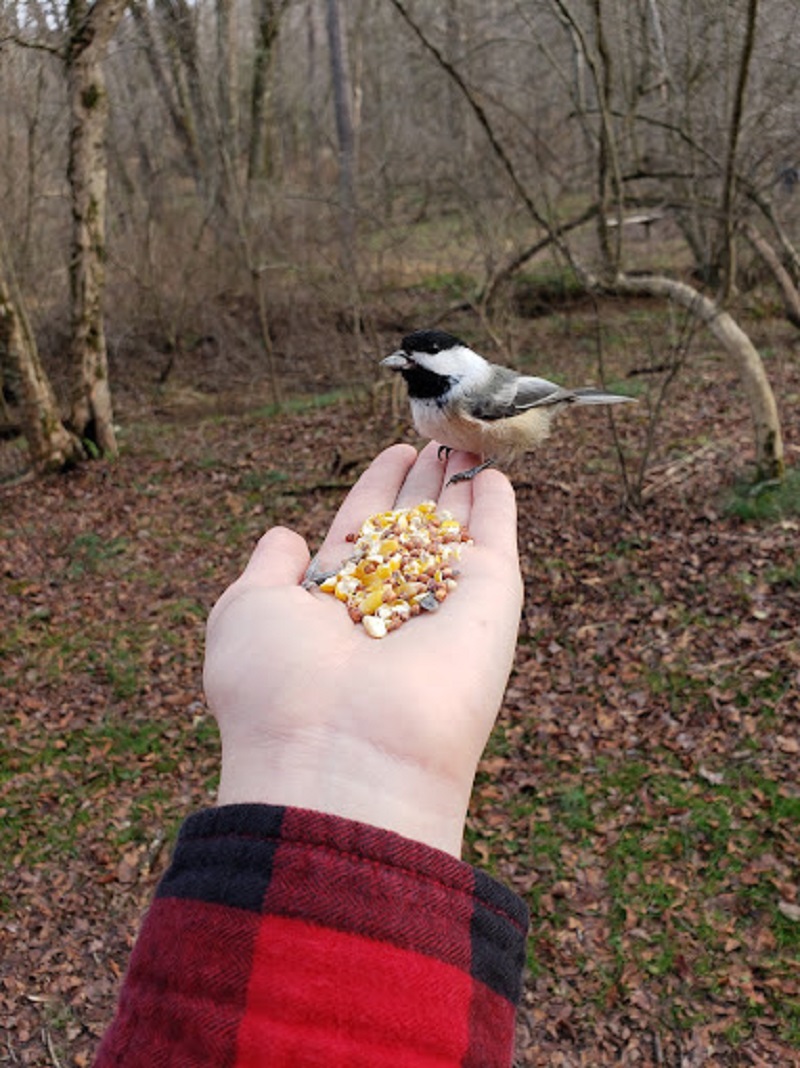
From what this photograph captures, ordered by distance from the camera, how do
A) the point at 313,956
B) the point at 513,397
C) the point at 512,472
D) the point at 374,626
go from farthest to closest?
the point at 512,472
the point at 513,397
the point at 374,626
the point at 313,956

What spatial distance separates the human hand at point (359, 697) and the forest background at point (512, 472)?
256 centimetres

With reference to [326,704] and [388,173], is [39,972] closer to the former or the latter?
[326,704]

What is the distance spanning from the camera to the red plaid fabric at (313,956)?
1120 millimetres

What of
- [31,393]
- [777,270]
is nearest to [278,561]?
[31,393]

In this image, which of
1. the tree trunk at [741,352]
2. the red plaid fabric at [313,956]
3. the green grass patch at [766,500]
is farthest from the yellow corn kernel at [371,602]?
the green grass patch at [766,500]

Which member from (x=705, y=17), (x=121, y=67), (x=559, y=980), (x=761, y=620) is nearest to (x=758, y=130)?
(x=705, y=17)

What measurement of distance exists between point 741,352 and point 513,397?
373 cm

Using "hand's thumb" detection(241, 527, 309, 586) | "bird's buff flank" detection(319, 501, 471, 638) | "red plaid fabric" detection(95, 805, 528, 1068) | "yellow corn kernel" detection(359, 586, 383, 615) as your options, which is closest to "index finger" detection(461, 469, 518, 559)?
"bird's buff flank" detection(319, 501, 471, 638)

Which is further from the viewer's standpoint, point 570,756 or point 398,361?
point 570,756

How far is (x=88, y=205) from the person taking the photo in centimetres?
941

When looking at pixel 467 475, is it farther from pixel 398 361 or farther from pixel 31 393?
pixel 31 393

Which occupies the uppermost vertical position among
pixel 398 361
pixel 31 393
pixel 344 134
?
pixel 344 134

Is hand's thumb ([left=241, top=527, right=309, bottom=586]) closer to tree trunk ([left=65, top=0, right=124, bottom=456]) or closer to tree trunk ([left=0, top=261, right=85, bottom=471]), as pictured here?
tree trunk ([left=0, top=261, right=85, bottom=471])

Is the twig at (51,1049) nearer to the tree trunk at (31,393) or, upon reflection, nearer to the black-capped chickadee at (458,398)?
the black-capped chickadee at (458,398)
